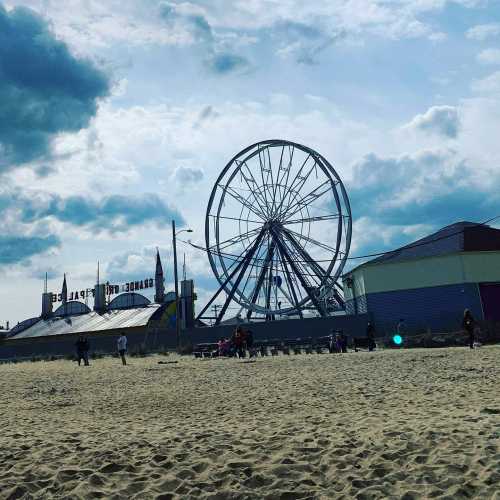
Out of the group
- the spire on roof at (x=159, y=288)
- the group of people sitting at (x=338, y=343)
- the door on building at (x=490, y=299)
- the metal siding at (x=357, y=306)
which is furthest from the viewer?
the spire on roof at (x=159, y=288)

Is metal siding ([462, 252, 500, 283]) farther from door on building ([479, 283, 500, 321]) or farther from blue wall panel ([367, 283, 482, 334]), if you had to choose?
blue wall panel ([367, 283, 482, 334])

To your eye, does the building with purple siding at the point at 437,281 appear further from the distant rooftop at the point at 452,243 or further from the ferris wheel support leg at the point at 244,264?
the ferris wheel support leg at the point at 244,264

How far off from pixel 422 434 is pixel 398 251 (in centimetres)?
3573

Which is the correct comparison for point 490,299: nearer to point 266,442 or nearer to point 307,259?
point 307,259

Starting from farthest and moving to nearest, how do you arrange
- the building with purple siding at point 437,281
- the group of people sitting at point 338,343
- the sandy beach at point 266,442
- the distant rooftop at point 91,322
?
the distant rooftop at point 91,322 < the building with purple siding at point 437,281 < the group of people sitting at point 338,343 < the sandy beach at point 266,442

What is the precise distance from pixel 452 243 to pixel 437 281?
11.0 feet

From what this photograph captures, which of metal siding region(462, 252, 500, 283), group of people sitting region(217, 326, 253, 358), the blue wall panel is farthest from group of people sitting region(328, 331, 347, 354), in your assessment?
metal siding region(462, 252, 500, 283)

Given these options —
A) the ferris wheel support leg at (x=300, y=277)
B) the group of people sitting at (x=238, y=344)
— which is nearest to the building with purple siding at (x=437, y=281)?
the ferris wheel support leg at (x=300, y=277)

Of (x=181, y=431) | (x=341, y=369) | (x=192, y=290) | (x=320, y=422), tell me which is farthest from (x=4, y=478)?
(x=192, y=290)

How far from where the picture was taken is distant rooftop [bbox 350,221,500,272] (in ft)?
124

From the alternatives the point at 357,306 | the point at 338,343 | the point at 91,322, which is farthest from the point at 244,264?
the point at 91,322

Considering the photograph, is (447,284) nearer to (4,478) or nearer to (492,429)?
(492,429)

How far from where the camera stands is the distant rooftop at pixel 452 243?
124 feet

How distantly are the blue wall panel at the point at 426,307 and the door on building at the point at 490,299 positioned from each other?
0.42m
